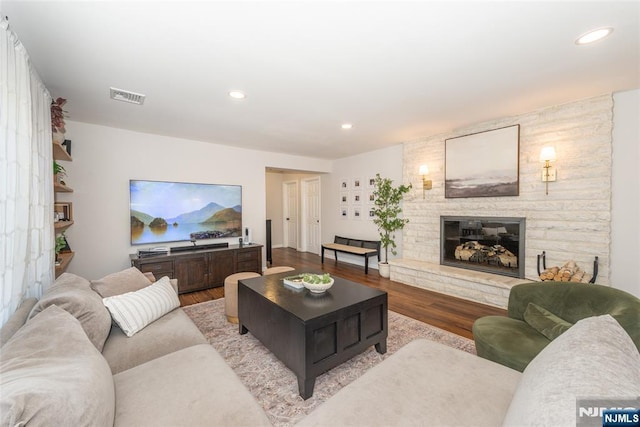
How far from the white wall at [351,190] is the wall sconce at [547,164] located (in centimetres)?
214

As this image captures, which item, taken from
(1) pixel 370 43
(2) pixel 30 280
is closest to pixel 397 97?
(1) pixel 370 43

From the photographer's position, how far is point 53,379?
2.76 feet

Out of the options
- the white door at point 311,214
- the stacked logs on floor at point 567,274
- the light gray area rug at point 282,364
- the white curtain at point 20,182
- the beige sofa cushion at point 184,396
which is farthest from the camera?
the white door at point 311,214

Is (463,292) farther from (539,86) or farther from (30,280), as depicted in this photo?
(30,280)

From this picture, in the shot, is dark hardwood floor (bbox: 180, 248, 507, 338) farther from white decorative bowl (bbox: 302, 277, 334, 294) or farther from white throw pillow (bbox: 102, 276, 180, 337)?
white throw pillow (bbox: 102, 276, 180, 337)

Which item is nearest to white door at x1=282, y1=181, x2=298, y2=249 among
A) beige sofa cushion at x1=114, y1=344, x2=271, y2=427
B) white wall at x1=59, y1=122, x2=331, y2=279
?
white wall at x1=59, y1=122, x2=331, y2=279

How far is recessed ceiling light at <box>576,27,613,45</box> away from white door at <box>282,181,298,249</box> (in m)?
6.47

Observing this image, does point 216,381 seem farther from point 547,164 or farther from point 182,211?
point 547,164

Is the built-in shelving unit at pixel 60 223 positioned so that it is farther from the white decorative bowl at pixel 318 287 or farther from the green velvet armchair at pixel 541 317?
the green velvet armchair at pixel 541 317

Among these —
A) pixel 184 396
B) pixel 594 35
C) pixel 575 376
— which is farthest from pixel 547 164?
pixel 184 396

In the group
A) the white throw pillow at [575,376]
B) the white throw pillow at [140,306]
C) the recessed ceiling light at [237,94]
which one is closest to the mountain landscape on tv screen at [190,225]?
the white throw pillow at [140,306]

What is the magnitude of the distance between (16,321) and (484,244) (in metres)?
4.75

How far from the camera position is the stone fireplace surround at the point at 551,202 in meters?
2.87

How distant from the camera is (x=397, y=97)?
9.04 ft
